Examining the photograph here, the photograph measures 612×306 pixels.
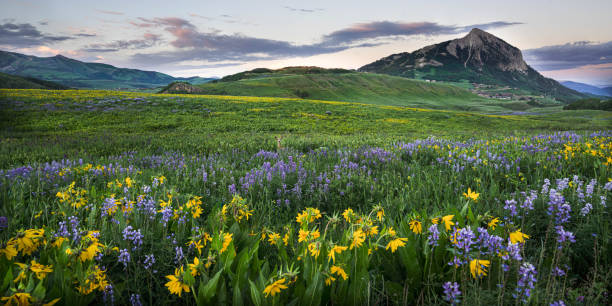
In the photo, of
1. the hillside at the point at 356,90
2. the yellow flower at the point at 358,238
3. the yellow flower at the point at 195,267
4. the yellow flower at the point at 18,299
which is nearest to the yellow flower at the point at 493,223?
the yellow flower at the point at 358,238

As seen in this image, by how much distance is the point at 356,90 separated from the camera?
104 meters

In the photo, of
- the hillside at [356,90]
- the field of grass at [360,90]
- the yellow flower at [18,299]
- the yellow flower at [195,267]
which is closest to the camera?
the yellow flower at [18,299]

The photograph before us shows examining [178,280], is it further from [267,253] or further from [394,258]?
[394,258]

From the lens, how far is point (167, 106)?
2867 centimetres

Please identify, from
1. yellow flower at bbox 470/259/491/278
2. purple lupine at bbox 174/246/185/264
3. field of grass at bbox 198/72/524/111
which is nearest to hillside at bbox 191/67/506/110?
field of grass at bbox 198/72/524/111

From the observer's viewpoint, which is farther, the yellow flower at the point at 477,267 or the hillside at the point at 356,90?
the hillside at the point at 356,90

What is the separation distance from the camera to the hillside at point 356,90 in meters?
86.3

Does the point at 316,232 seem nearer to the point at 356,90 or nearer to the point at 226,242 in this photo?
the point at 226,242

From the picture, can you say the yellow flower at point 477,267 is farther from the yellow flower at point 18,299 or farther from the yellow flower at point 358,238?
the yellow flower at point 18,299

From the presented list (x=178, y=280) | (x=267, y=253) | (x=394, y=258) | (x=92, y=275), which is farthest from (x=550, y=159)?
(x=92, y=275)

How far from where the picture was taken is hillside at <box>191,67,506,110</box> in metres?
86.3

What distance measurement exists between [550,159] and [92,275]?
737 centimetres

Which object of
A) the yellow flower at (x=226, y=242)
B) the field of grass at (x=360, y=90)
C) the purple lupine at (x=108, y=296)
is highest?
the field of grass at (x=360, y=90)

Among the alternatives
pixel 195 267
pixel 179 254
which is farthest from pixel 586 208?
pixel 179 254
